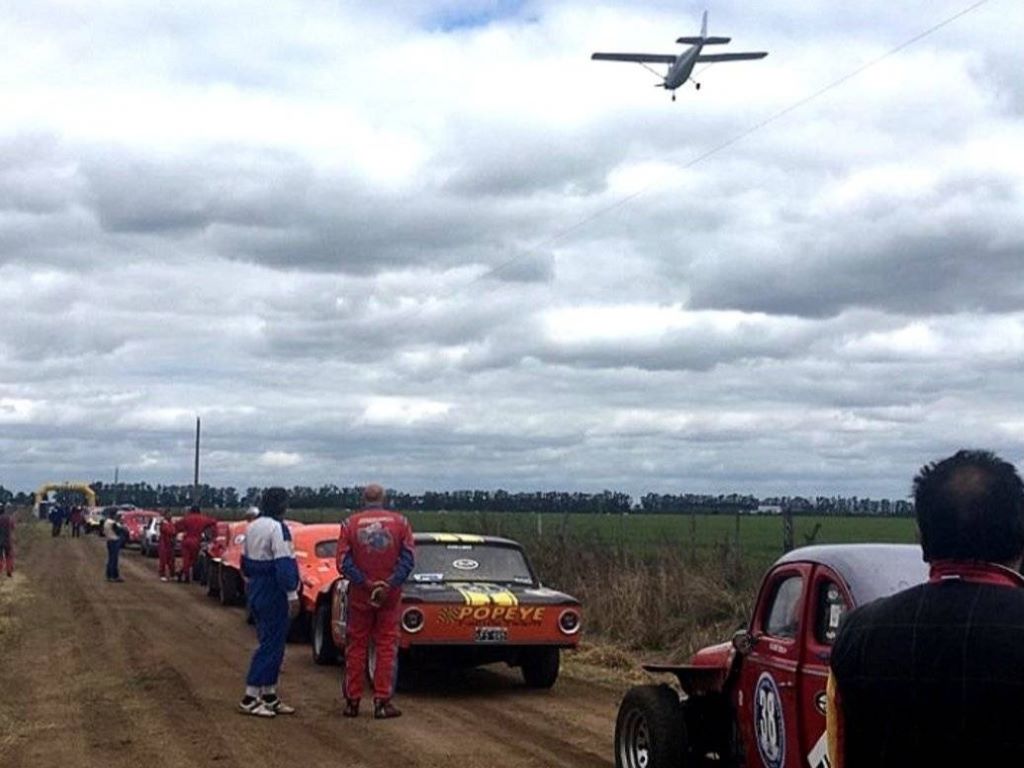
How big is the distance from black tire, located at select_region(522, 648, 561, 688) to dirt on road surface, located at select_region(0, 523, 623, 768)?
13 centimetres

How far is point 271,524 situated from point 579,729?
121 inches

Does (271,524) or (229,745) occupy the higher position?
(271,524)

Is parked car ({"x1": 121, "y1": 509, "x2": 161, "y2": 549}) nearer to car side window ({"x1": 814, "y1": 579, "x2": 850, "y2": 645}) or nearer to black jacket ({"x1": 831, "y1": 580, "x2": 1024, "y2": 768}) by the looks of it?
car side window ({"x1": 814, "y1": 579, "x2": 850, "y2": 645})

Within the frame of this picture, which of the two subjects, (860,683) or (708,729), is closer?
(860,683)

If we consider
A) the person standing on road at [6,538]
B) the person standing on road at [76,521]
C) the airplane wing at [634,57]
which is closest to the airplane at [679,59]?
the airplane wing at [634,57]

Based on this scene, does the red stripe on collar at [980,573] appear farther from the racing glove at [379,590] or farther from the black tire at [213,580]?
the black tire at [213,580]

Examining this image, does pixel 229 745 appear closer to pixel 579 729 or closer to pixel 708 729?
pixel 579 729

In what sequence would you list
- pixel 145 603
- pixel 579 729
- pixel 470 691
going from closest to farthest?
pixel 579 729, pixel 470 691, pixel 145 603

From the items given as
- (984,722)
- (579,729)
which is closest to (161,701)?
(579,729)

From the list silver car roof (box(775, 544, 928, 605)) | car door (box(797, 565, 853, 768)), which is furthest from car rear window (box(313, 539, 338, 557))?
car door (box(797, 565, 853, 768))

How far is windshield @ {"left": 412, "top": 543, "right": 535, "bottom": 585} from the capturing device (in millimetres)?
14891

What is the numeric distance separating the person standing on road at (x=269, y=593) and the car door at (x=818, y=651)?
621cm

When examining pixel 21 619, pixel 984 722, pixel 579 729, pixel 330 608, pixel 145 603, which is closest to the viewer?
pixel 984 722

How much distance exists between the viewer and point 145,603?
26.1 metres
